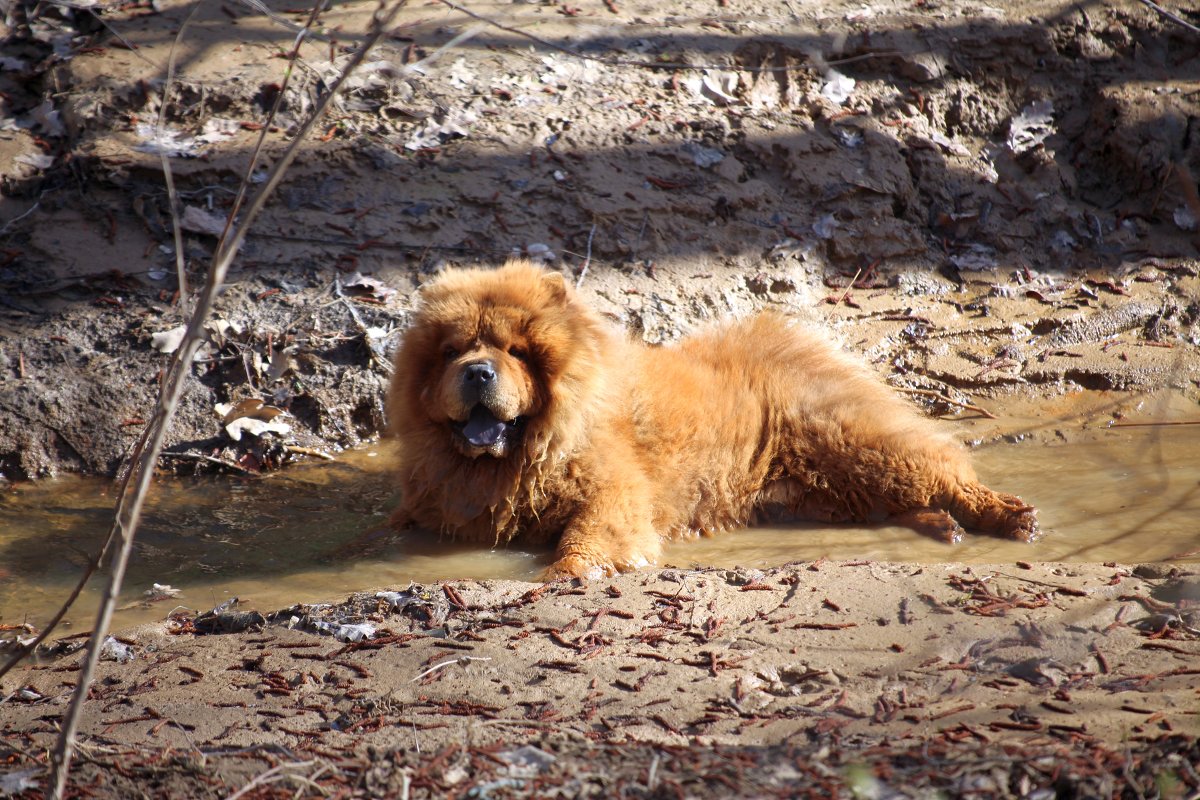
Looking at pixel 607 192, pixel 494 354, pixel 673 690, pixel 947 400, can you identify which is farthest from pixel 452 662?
pixel 607 192

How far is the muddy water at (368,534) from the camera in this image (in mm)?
4828

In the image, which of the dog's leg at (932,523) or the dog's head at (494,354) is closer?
the dog's head at (494,354)

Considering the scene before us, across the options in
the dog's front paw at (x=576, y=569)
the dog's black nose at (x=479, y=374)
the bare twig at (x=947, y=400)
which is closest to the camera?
the dog's front paw at (x=576, y=569)

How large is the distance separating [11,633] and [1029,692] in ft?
13.3

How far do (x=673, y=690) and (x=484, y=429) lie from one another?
2.26m

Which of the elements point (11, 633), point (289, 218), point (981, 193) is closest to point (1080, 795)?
point (11, 633)

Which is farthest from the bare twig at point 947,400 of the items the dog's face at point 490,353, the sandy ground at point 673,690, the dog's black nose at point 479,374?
the dog's black nose at point 479,374

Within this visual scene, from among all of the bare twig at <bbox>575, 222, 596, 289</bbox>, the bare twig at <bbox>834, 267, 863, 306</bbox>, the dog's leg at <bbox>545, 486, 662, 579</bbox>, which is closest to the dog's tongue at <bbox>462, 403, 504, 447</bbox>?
the dog's leg at <bbox>545, 486, 662, 579</bbox>

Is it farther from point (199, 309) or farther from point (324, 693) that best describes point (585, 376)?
point (199, 309)

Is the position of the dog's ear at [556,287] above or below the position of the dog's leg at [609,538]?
above

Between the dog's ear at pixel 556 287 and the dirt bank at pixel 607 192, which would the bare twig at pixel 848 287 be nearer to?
the dirt bank at pixel 607 192

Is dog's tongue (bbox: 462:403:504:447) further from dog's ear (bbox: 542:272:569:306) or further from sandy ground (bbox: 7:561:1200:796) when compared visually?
sandy ground (bbox: 7:561:1200:796)

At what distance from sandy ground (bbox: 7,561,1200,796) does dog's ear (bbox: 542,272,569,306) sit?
1711mm

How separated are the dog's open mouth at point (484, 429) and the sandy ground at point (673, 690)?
3.36ft
